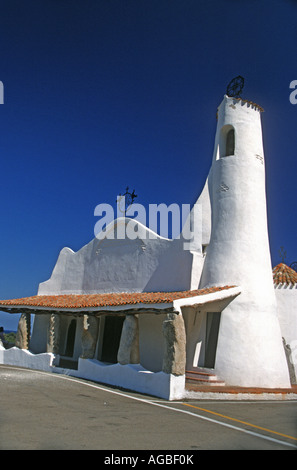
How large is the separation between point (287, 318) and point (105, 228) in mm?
9221

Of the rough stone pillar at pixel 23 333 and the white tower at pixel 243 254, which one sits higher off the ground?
the white tower at pixel 243 254

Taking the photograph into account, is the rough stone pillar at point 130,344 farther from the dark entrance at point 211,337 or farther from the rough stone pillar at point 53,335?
the rough stone pillar at point 53,335

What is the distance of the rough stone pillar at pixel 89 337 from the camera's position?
14555 millimetres

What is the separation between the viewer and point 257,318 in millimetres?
13258

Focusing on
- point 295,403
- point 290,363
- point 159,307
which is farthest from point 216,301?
point 290,363

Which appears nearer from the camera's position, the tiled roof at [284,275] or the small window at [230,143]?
the small window at [230,143]

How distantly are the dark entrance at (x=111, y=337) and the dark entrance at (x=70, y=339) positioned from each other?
2331 mm

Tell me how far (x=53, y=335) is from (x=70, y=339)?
99.6 inches

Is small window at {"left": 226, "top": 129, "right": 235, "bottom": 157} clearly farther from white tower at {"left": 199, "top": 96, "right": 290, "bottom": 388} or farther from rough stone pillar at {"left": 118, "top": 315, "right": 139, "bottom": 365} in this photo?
rough stone pillar at {"left": 118, "top": 315, "right": 139, "bottom": 365}

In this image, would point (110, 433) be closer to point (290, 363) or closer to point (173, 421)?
point (173, 421)

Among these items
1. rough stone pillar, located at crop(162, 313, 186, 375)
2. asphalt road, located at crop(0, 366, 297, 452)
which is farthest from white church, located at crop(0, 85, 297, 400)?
asphalt road, located at crop(0, 366, 297, 452)

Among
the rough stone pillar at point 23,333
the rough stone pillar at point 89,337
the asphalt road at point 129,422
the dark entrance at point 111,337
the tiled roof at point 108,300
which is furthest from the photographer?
the rough stone pillar at point 23,333

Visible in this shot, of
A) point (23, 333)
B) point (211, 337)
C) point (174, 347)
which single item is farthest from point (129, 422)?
point (23, 333)

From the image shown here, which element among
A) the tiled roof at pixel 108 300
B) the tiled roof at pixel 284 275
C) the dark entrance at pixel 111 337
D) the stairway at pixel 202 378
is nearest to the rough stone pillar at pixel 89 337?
the tiled roof at pixel 108 300
